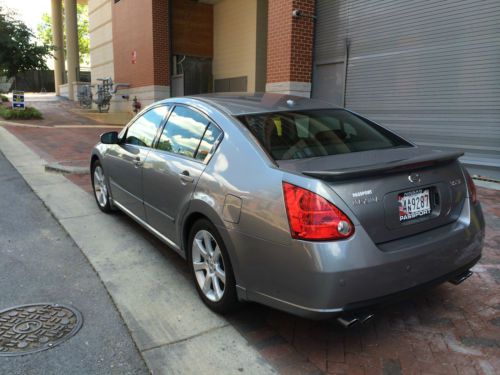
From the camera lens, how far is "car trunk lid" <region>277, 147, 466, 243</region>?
254 cm

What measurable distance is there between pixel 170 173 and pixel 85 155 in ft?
23.1

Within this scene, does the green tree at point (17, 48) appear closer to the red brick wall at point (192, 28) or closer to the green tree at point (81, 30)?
the red brick wall at point (192, 28)

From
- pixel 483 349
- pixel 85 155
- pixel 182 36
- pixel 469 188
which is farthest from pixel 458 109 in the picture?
pixel 182 36

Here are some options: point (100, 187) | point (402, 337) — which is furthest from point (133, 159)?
point (402, 337)

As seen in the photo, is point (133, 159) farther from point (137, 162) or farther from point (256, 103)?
point (256, 103)

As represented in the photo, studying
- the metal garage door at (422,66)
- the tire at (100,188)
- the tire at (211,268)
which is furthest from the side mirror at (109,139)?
the metal garage door at (422,66)

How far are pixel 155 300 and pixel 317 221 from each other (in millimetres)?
1643

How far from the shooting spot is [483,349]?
280cm

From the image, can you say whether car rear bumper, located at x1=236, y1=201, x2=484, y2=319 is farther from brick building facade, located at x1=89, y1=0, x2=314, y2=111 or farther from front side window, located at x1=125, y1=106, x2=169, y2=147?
brick building facade, located at x1=89, y1=0, x2=314, y2=111

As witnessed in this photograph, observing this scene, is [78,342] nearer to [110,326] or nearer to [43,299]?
[110,326]

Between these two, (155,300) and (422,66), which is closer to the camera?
(155,300)

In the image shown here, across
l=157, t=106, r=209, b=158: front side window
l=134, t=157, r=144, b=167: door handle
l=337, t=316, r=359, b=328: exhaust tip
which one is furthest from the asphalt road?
l=157, t=106, r=209, b=158: front side window

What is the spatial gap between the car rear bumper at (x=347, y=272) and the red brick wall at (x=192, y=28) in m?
15.5

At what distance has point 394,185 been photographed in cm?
268
